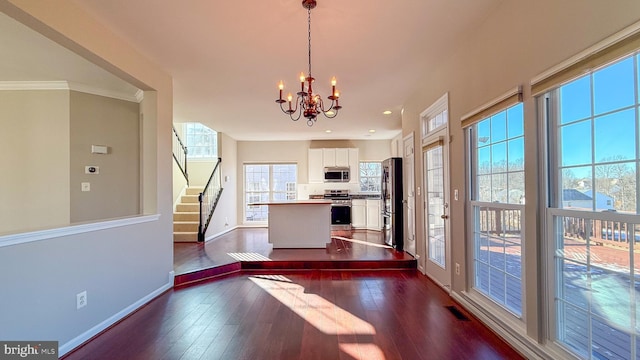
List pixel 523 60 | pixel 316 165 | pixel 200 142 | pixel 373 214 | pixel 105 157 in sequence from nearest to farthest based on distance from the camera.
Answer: pixel 523 60 → pixel 105 157 → pixel 373 214 → pixel 200 142 → pixel 316 165

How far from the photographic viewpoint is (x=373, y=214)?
7.79 meters

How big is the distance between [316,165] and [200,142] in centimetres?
325

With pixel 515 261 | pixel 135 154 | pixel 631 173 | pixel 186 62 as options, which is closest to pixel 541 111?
pixel 631 173

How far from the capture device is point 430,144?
3816mm

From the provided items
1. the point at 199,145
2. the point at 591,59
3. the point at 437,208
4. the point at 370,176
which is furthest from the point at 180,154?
the point at 591,59

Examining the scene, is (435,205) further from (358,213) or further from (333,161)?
(333,161)

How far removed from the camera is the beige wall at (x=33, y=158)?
12.2 ft

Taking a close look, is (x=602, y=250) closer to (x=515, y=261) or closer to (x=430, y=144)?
(x=515, y=261)

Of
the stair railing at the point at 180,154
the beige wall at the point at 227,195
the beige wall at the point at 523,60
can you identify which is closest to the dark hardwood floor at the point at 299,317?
the beige wall at the point at 523,60

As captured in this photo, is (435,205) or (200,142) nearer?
(435,205)

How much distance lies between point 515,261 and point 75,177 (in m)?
5.04

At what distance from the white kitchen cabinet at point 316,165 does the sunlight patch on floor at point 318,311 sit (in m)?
4.59

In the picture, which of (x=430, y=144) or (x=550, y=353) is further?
(x=430, y=144)

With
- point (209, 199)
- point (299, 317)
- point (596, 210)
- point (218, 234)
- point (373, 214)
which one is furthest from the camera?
point (373, 214)
